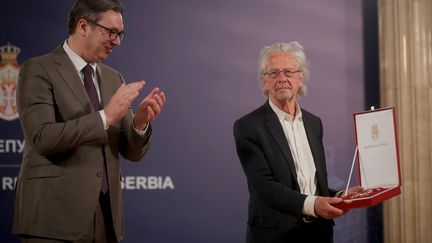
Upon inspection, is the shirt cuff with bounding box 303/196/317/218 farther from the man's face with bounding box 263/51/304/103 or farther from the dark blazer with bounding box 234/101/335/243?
the man's face with bounding box 263/51/304/103

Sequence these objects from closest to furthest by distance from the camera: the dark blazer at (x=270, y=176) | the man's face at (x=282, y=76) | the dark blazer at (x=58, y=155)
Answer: the dark blazer at (x=58, y=155) → the dark blazer at (x=270, y=176) → the man's face at (x=282, y=76)

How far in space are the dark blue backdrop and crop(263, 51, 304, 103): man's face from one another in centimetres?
137

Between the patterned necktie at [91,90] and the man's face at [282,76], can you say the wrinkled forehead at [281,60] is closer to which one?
the man's face at [282,76]

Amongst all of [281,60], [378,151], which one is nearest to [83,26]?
[281,60]

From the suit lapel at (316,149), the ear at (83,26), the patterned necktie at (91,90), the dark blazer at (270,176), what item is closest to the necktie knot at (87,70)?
the patterned necktie at (91,90)

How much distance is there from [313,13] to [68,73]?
2.29 meters

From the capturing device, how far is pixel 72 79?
1.73 metres

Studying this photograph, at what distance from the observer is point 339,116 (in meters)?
3.65

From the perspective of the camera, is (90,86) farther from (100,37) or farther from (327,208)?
(327,208)

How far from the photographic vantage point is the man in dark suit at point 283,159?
78.5 inches

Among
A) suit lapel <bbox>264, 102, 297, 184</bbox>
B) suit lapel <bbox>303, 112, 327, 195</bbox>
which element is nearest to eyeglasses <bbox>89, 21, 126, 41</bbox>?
suit lapel <bbox>264, 102, 297, 184</bbox>

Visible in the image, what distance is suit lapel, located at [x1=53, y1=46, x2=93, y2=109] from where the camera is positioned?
1.72 meters

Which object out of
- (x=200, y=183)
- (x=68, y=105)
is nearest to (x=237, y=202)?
(x=200, y=183)

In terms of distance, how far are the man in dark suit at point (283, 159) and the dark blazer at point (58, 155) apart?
0.58 m
